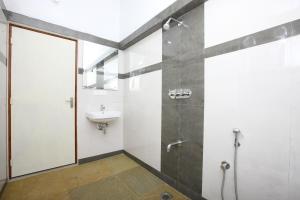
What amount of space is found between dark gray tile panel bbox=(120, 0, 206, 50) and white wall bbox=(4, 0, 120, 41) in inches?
17.1

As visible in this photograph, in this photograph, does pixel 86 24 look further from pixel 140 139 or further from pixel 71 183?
pixel 71 183

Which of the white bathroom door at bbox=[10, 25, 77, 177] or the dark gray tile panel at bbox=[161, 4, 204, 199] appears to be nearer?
the dark gray tile panel at bbox=[161, 4, 204, 199]

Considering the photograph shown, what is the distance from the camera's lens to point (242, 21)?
1187 mm

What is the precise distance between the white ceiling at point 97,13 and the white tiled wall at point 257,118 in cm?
124

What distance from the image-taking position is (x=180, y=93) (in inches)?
66.0

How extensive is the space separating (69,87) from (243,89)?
2374mm

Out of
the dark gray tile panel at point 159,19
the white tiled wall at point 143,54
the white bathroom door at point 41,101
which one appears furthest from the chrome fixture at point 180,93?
the white bathroom door at point 41,101

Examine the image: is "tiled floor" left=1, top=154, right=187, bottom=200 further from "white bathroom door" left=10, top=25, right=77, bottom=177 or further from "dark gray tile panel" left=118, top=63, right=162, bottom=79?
"dark gray tile panel" left=118, top=63, right=162, bottom=79

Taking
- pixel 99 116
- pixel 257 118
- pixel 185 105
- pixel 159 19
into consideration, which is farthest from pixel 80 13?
pixel 257 118

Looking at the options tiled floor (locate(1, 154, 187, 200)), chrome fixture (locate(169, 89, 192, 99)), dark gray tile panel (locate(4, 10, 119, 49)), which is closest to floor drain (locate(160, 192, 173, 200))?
tiled floor (locate(1, 154, 187, 200))

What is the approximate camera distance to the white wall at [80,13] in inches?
75.9

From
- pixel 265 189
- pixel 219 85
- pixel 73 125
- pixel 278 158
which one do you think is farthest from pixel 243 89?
pixel 73 125

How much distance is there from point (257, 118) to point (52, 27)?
2814mm

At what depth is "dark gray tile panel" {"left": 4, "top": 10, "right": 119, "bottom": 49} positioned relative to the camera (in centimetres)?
183
